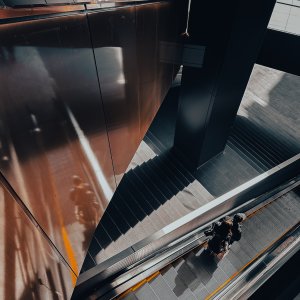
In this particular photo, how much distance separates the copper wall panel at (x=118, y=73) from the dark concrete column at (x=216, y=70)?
105 inches

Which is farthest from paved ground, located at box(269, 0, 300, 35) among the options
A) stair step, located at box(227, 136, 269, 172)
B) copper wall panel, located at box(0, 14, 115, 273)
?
copper wall panel, located at box(0, 14, 115, 273)

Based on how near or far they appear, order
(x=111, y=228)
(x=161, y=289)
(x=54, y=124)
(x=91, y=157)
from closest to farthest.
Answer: (x=54, y=124) → (x=91, y=157) → (x=161, y=289) → (x=111, y=228)

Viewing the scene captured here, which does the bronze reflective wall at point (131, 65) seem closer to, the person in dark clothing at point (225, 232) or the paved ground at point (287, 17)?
the person in dark clothing at point (225, 232)

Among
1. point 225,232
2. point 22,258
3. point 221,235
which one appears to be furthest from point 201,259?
point 22,258

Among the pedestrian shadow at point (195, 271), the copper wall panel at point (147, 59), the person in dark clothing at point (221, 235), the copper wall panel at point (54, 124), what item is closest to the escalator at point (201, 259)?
the pedestrian shadow at point (195, 271)

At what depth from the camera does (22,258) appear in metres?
2.41

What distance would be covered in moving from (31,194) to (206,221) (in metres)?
5.29

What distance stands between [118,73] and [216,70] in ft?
11.4

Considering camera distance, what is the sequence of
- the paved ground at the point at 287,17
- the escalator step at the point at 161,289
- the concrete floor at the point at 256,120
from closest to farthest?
the escalator step at the point at 161,289, the paved ground at the point at 287,17, the concrete floor at the point at 256,120

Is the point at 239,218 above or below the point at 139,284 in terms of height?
below

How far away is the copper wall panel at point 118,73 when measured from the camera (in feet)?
12.4

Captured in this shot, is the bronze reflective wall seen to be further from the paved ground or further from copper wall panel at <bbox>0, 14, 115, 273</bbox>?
the paved ground

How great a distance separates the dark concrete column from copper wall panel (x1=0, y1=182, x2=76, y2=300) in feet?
19.1

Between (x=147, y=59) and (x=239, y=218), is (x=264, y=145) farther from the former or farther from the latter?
(x=147, y=59)
